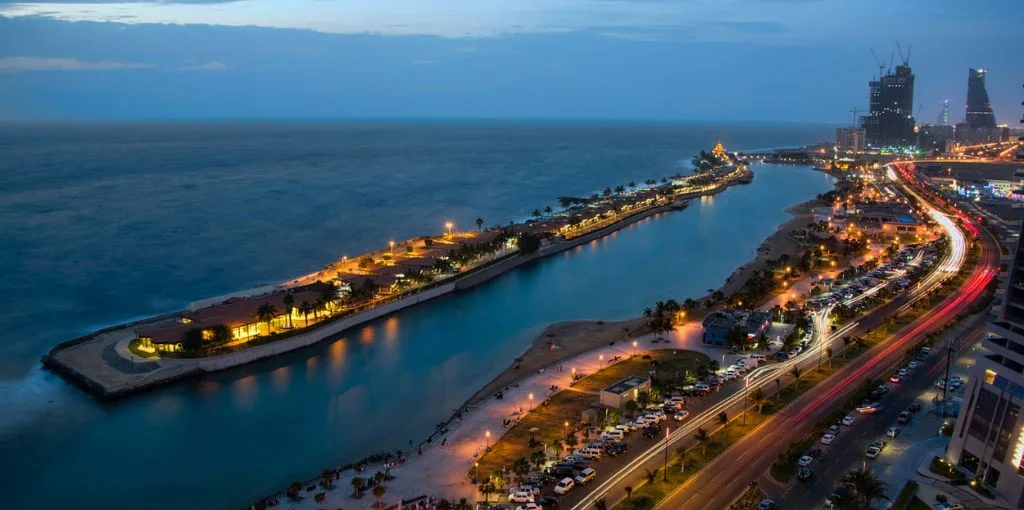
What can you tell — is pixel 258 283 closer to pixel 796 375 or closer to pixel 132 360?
pixel 132 360

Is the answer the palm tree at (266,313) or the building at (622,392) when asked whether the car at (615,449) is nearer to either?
the building at (622,392)

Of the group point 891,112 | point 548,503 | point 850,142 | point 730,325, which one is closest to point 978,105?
point 891,112

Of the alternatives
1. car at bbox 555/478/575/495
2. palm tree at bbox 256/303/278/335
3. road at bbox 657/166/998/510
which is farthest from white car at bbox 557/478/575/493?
palm tree at bbox 256/303/278/335

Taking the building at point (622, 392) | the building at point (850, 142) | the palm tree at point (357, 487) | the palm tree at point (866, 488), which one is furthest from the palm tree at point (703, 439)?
the building at point (850, 142)

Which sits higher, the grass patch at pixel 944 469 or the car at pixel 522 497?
the grass patch at pixel 944 469

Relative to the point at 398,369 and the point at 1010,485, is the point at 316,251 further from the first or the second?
the point at 1010,485

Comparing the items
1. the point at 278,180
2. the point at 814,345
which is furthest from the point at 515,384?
the point at 278,180

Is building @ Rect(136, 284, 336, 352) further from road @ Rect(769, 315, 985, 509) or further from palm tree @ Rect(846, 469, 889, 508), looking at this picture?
palm tree @ Rect(846, 469, 889, 508)
